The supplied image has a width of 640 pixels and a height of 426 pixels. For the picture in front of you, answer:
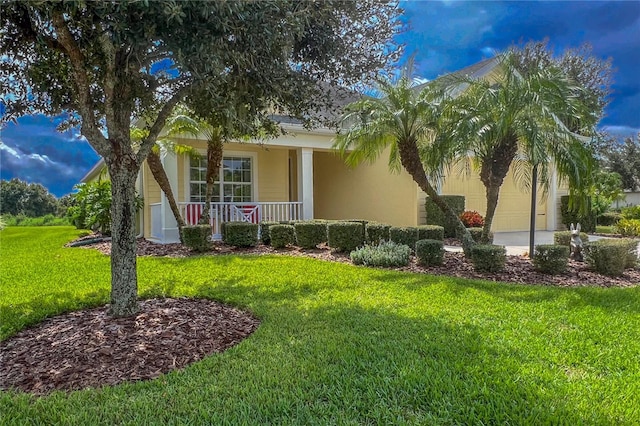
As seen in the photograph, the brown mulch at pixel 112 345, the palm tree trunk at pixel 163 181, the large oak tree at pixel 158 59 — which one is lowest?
the brown mulch at pixel 112 345

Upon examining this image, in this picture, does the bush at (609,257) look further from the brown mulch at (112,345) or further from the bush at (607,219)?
the bush at (607,219)

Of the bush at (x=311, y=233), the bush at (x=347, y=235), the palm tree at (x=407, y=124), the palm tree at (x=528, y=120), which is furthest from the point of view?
the bush at (x=311, y=233)

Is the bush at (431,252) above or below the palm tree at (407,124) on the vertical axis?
below

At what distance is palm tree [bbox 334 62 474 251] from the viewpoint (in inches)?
306

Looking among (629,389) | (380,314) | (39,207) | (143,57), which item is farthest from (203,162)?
(39,207)

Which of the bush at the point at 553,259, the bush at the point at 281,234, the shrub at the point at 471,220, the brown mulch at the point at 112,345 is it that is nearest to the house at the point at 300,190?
the shrub at the point at 471,220

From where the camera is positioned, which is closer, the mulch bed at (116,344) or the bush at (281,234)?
the mulch bed at (116,344)

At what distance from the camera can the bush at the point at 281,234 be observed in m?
9.91

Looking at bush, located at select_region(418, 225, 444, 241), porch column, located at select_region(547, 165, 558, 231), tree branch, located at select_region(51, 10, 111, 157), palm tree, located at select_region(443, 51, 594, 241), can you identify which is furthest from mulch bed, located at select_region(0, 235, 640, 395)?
porch column, located at select_region(547, 165, 558, 231)

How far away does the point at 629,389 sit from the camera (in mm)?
2705

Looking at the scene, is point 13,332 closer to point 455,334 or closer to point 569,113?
point 455,334

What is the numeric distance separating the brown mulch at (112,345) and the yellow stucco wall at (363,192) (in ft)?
28.4

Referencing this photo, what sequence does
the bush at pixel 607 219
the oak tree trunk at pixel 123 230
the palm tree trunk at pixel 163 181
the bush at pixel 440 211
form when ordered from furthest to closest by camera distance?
the bush at pixel 607 219
the bush at pixel 440 211
the palm tree trunk at pixel 163 181
the oak tree trunk at pixel 123 230

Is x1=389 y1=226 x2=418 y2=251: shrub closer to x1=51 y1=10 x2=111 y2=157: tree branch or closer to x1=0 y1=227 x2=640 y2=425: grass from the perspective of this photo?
x1=0 y1=227 x2=640 y2=425: grass
